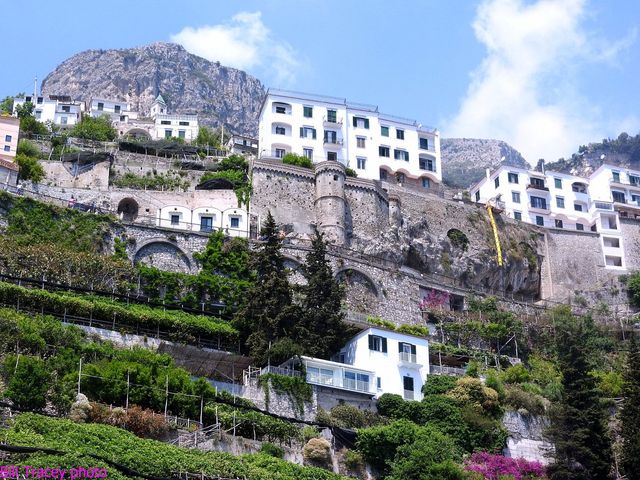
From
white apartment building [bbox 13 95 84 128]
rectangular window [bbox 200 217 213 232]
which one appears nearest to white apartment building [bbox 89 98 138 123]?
white apartment building [bbox 13 95 84 128]

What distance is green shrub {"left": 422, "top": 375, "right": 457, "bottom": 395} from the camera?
46281mm

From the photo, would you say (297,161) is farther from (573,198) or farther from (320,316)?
(573,198)

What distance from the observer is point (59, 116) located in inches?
3757

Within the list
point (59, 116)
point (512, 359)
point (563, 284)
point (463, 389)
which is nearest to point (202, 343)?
point (463, 389)

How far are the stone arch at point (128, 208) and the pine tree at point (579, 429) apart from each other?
95.2 ft

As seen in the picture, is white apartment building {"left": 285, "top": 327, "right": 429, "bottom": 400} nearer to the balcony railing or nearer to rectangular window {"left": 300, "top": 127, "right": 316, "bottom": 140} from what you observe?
the balcony railing

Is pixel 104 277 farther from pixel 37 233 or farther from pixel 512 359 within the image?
pixel 512 359

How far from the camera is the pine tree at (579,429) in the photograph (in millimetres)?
40875

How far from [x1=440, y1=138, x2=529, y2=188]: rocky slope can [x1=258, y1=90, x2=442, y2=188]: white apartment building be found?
9139 cm

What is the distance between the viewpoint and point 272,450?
37.4m

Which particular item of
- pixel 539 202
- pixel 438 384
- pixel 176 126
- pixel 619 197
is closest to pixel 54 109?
pixel 176 126

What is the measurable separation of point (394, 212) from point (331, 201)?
6002 mm

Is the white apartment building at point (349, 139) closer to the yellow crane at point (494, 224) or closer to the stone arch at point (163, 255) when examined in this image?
the yellow crane at point (494, 224)

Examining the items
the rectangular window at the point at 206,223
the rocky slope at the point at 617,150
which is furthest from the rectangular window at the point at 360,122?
the rocky slope at the point at 617,150
